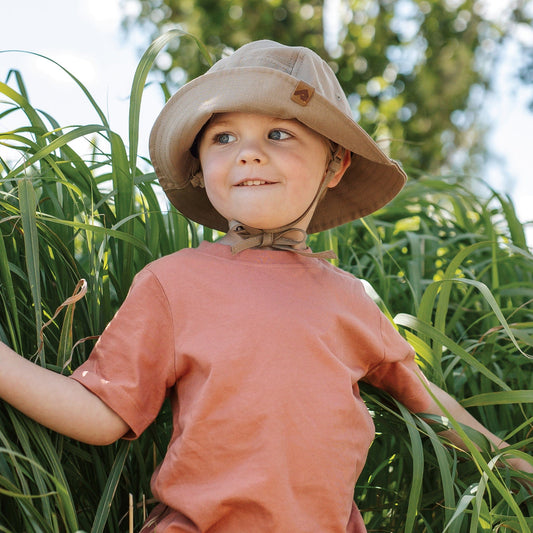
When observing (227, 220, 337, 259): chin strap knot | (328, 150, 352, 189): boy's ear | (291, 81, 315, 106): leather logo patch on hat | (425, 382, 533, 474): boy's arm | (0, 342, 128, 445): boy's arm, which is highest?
(291, 81, 315, 106): leather logo patch on hat

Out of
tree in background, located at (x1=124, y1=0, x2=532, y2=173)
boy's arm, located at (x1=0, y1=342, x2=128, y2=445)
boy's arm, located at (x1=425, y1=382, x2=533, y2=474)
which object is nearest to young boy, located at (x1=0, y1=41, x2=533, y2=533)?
boy's arm, located at (x1=0, y1=342, x2=128, y2=445)

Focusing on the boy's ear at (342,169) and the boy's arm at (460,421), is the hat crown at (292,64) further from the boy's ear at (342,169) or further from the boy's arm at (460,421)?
the boy's arm at (460,421)

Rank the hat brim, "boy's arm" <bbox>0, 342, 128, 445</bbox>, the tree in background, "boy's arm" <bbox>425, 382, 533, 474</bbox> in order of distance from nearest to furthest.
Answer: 1. "boy's arm" <bbox>0, 342, 128, 445</bbox>
2. the hat brim
3. "boy's arm" <bbox>425, 382, 533, 474</bbox>
4. the tree in background

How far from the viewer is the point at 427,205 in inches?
104

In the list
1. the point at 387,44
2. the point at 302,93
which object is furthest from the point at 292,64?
the point at 387,44

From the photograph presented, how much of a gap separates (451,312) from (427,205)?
1.66 feet

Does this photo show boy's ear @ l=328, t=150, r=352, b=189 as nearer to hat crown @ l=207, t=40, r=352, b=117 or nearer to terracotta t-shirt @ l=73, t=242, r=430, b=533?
hat crown @ l=207, t=40, r=352, b=117

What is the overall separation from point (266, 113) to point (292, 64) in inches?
5.5

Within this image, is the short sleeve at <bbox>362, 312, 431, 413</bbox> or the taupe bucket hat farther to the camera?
the short sleeve at <bbox>362, 312, 431, 413</bbox>

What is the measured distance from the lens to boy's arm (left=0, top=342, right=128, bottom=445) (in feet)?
3.92

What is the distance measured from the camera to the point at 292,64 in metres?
1.45

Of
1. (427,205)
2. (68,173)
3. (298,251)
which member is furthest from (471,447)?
(427,205)

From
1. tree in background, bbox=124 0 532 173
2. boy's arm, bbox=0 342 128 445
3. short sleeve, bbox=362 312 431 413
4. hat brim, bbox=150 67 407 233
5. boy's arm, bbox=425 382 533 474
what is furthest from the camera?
tree in background, bbox=124 0 532 173

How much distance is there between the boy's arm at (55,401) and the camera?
3.92 feet
